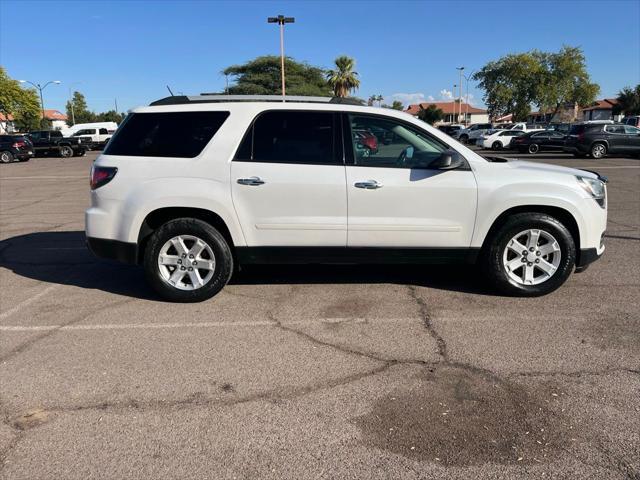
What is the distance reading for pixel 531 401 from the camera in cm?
321

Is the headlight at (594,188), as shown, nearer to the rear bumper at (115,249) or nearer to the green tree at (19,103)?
the rear bumper at (115,249)

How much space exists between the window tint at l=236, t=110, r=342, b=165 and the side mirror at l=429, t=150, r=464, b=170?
0.86m

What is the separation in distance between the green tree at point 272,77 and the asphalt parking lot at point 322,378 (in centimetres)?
5357

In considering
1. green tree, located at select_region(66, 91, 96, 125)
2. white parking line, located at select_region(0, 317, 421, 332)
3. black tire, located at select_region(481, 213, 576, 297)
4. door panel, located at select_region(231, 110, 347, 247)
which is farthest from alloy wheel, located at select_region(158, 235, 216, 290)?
green tree, located at select_region(66, 91, 96, 125)

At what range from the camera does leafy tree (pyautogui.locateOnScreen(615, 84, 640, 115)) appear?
6738 cm

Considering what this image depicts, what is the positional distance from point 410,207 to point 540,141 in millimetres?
27823

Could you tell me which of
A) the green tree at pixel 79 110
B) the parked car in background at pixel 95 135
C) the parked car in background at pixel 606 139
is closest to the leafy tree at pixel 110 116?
the green tree at pixel 79 110

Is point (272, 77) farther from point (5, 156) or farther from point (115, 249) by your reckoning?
point (115, 249)

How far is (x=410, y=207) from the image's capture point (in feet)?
15.8

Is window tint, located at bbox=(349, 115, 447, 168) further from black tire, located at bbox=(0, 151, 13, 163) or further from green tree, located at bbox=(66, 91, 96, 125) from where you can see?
green tree, located at bbox=(66, 91, 96, 125)

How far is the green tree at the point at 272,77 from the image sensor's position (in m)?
58.6

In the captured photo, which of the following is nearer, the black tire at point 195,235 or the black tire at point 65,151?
the black tire at point 195,235

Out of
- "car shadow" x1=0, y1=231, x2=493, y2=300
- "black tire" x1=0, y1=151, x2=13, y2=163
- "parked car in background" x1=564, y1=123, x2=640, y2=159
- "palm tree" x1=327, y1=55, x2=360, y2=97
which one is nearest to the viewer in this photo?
A: "car shadow" x1=0, y1=231, x2=493, y2=300

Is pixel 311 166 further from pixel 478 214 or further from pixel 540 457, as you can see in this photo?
pixel 540 457
